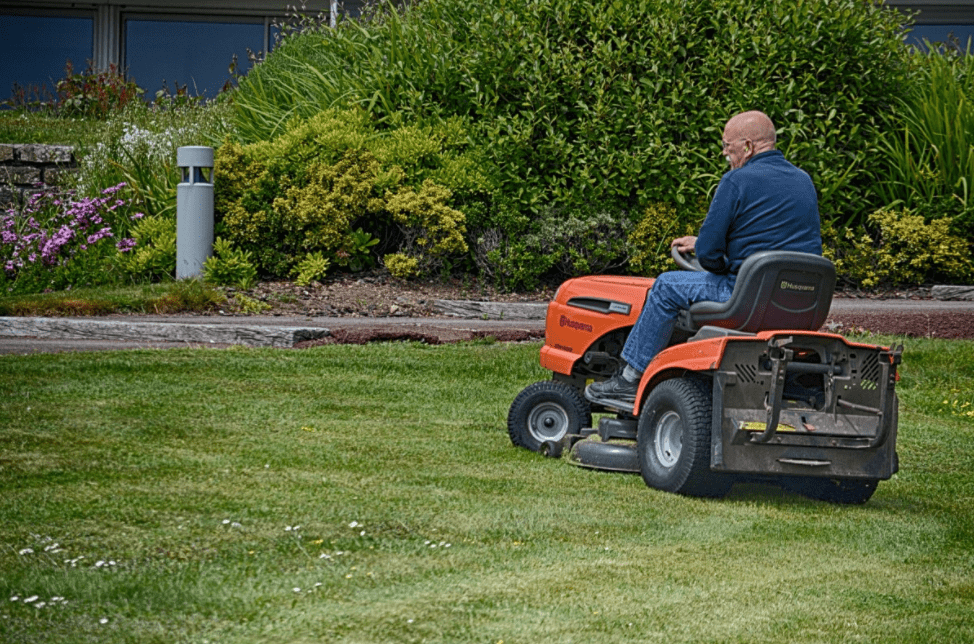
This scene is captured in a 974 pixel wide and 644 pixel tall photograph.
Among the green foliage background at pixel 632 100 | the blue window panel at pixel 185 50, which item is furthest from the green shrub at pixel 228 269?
the blue window panel at pixel 185 50

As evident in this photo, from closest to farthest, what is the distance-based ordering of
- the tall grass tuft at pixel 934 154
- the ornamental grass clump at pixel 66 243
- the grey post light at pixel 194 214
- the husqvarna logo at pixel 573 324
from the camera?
the husqvarna logo at pixel 573 324 < the grey post light at pixel 194 214 < the ornamental grass clump at pixel 66 243 < the tall grass tuft at pixel 934 154

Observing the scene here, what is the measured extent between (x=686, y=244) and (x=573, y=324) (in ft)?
2.86

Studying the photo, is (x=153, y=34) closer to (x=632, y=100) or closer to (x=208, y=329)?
(x=632, y=100)

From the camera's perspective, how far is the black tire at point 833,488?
641 centimetres

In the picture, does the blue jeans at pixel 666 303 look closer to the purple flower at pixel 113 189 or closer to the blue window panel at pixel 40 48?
the purple flower at pixel 113 189

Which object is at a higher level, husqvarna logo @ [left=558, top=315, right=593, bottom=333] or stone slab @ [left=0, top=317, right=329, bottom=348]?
husqvarna logo @ [left=558, top=315, right=593, bottom=333]

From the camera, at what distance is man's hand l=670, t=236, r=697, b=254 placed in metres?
6.47

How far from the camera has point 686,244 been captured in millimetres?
6520

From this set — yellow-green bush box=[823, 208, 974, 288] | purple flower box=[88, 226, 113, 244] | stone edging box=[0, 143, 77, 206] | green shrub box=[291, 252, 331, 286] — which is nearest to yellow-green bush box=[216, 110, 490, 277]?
green shrub box=[291, 252, 331, 286]

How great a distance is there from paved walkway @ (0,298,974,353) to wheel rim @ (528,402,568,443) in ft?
13.2

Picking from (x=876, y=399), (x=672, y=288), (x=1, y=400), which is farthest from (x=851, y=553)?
(x=1, y=400)

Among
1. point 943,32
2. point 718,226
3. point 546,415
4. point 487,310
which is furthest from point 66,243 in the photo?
point 943,32

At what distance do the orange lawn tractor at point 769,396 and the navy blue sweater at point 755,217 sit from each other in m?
0.19

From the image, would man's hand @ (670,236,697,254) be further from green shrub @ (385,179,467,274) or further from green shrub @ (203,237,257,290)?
green shrub @ (203,237,257,290)
